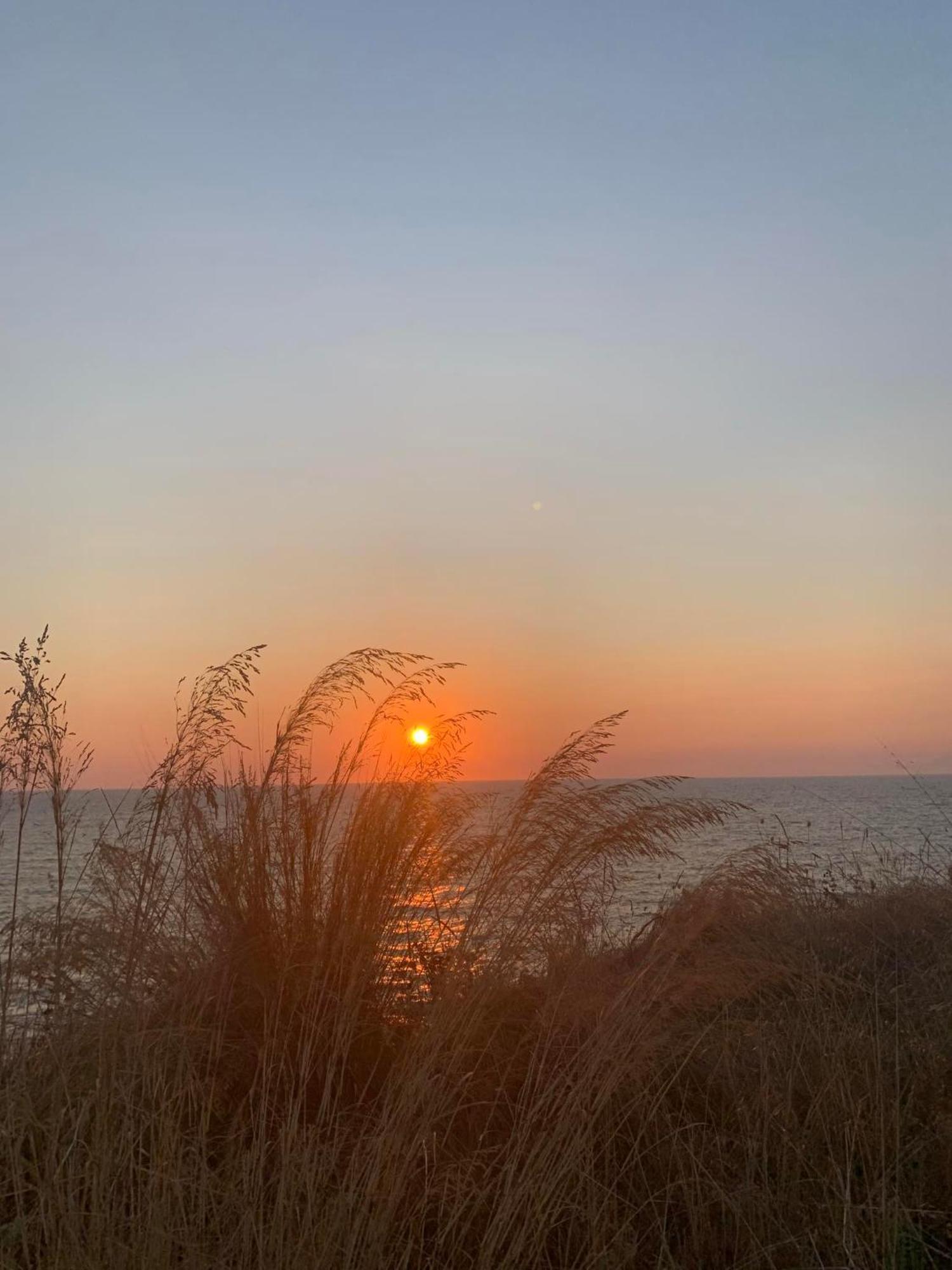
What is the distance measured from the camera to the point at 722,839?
18.0 m

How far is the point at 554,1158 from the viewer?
3338 millimetres

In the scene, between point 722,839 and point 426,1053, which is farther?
point 722,839

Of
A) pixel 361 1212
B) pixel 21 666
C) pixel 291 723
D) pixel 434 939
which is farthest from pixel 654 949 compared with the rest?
pixel 21 666

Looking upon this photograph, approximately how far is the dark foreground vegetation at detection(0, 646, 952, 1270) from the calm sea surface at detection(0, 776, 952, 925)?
36cm

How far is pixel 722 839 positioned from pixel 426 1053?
15.1 meters

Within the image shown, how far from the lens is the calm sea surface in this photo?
5.64 metres

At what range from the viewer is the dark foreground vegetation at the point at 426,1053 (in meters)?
3.11

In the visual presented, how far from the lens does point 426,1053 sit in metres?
3.79

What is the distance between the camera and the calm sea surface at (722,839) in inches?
222

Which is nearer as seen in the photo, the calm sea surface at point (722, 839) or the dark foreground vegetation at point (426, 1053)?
the dark foreground vegetation at point (426, 1053)

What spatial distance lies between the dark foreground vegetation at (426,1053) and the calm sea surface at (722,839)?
36cm

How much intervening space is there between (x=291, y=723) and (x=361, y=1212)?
260 cm

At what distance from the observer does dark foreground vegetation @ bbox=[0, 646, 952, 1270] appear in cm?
311

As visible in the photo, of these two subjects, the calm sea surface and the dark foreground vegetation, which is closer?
the dark foreground vegetation
